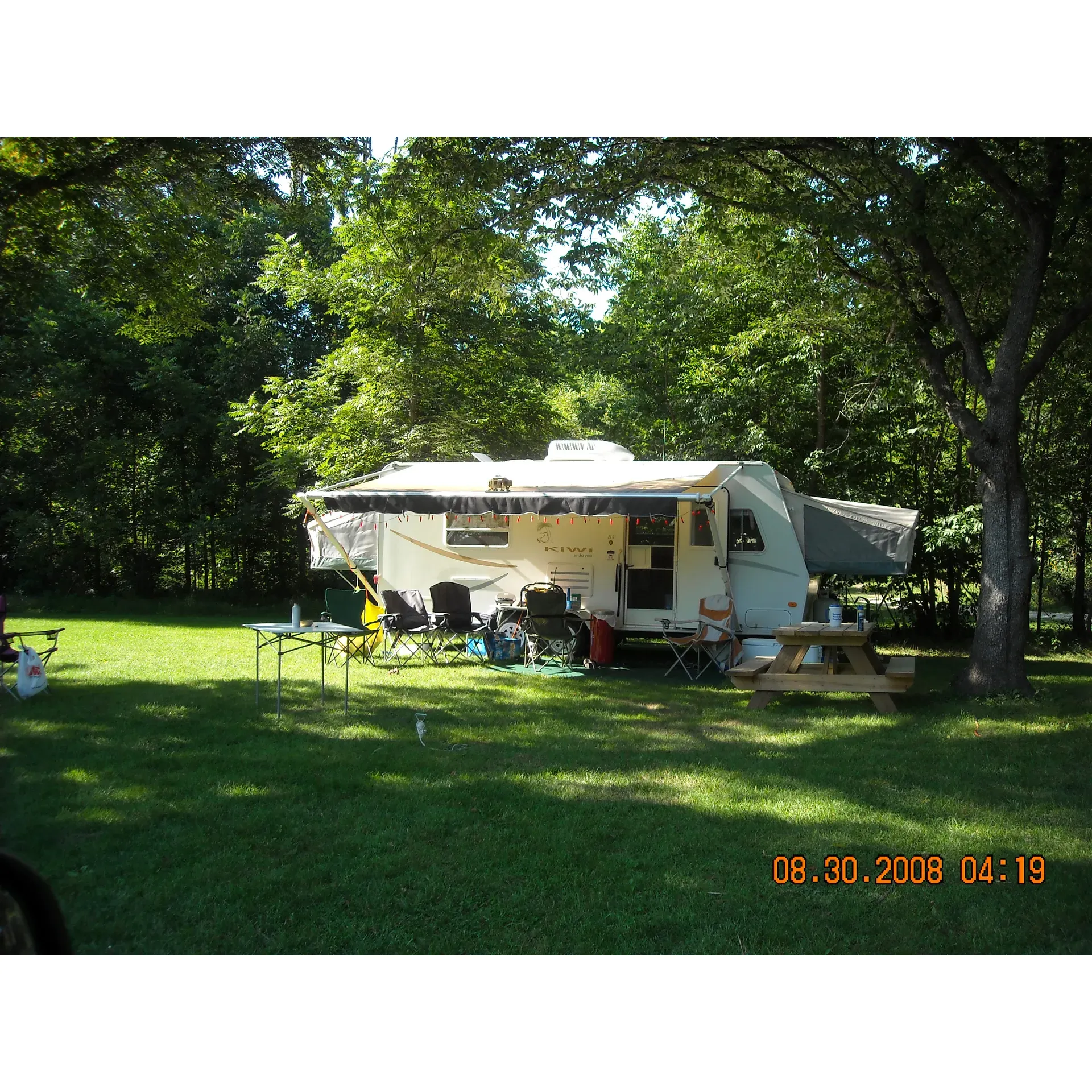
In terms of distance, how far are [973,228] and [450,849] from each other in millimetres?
7926

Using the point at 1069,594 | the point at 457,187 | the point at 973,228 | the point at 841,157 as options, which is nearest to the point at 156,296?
the point at 457,187

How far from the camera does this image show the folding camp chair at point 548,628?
31.8 ft

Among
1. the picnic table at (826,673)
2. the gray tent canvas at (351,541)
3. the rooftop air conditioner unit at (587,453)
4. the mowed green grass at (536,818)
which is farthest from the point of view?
the gray tent canvas at (351,541)

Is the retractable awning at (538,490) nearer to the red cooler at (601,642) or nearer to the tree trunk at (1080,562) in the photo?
the red cooler at (601,642)

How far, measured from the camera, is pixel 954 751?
6211 millimetres

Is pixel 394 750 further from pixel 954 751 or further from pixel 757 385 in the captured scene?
pixel 757 385

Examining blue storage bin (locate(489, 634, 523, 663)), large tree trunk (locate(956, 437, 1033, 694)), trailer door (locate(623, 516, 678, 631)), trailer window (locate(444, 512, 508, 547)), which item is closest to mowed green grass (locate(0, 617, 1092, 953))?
large tree trunk (locate(956, 437, 1033, 694))

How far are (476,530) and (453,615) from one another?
1.43 meters

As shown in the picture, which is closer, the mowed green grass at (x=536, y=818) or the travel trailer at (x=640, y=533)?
the mowed green grass at (x=536, y=818)

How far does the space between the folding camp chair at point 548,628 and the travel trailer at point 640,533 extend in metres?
0.70

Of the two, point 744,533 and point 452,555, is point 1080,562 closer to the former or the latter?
point 744,533

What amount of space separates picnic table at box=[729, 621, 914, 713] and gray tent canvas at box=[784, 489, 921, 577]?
1788 mm
